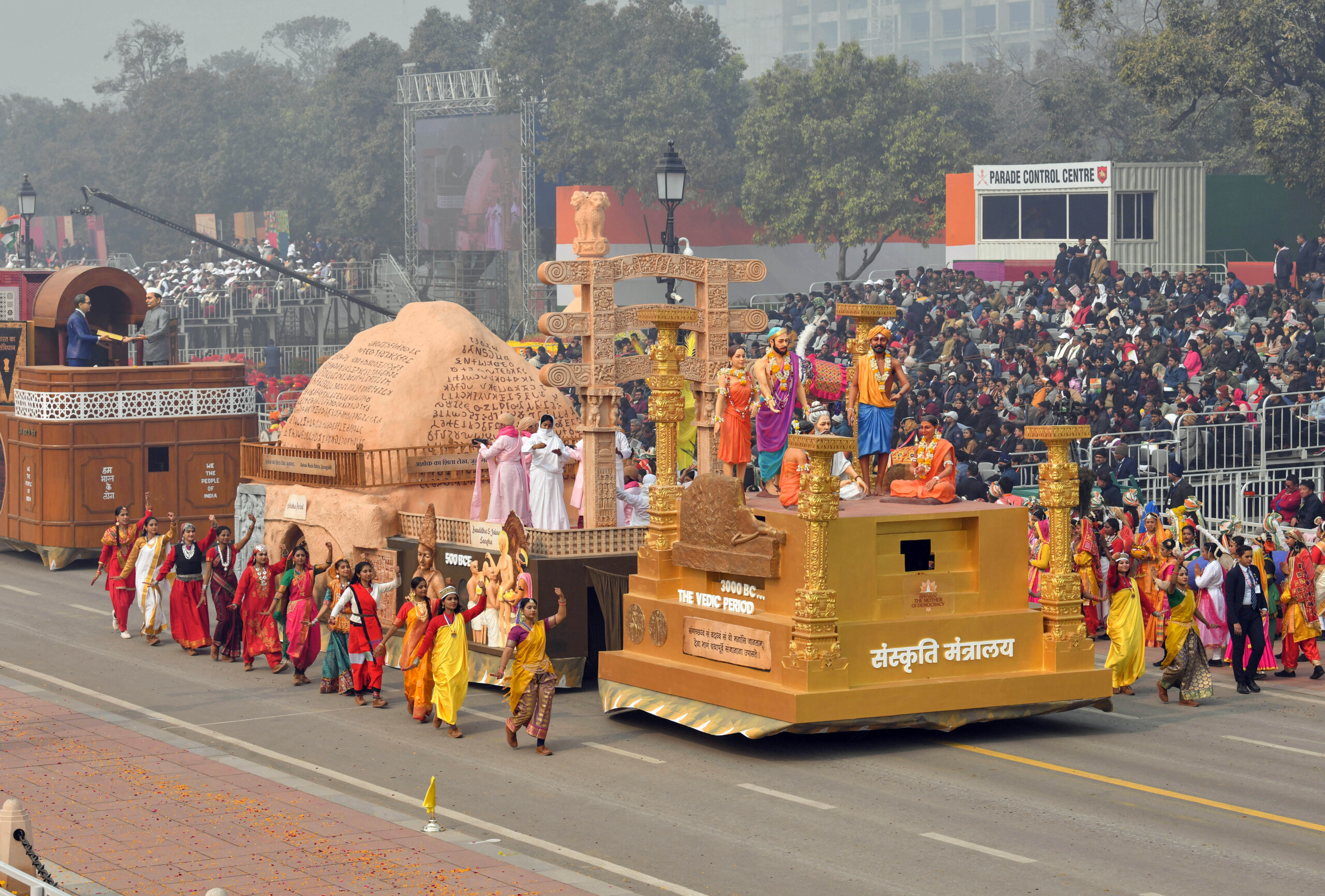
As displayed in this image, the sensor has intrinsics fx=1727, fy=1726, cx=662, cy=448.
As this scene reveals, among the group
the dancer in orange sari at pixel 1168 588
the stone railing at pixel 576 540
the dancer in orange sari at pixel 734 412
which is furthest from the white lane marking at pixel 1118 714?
the dancer in orange sari at pixel 734 412

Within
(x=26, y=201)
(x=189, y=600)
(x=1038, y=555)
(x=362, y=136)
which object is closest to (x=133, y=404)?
(x=189, y=600)

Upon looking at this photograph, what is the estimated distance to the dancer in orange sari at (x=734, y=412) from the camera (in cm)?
1981

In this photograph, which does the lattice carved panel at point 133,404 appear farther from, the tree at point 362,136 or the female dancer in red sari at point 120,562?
the tree at point 362,136

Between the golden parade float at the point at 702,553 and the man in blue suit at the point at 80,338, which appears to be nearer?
the golden parade float at the point at 702,553

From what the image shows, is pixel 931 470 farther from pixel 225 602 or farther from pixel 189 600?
pixel 189 600

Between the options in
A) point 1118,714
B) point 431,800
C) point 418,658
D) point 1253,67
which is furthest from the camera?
point 1253,67

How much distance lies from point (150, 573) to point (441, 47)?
75119 millimetres

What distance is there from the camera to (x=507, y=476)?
2045 centimetres

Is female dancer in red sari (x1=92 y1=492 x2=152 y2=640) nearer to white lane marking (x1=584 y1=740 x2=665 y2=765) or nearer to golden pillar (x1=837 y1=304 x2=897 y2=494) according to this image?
white lane marking (x1=584 y1=740 x2=665 y2=765)

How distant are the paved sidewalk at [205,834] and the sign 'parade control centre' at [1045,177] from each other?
34.2 meters

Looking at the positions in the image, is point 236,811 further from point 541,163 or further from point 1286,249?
point 541,163

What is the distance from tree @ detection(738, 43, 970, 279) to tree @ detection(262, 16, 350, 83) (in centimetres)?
11170

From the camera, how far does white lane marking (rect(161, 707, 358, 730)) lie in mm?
16922

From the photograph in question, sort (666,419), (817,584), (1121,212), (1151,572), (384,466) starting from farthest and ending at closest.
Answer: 1. (1121,212)
2. (384,466)
3. (1151,572)
4. (666,419)
5. (817,584)
